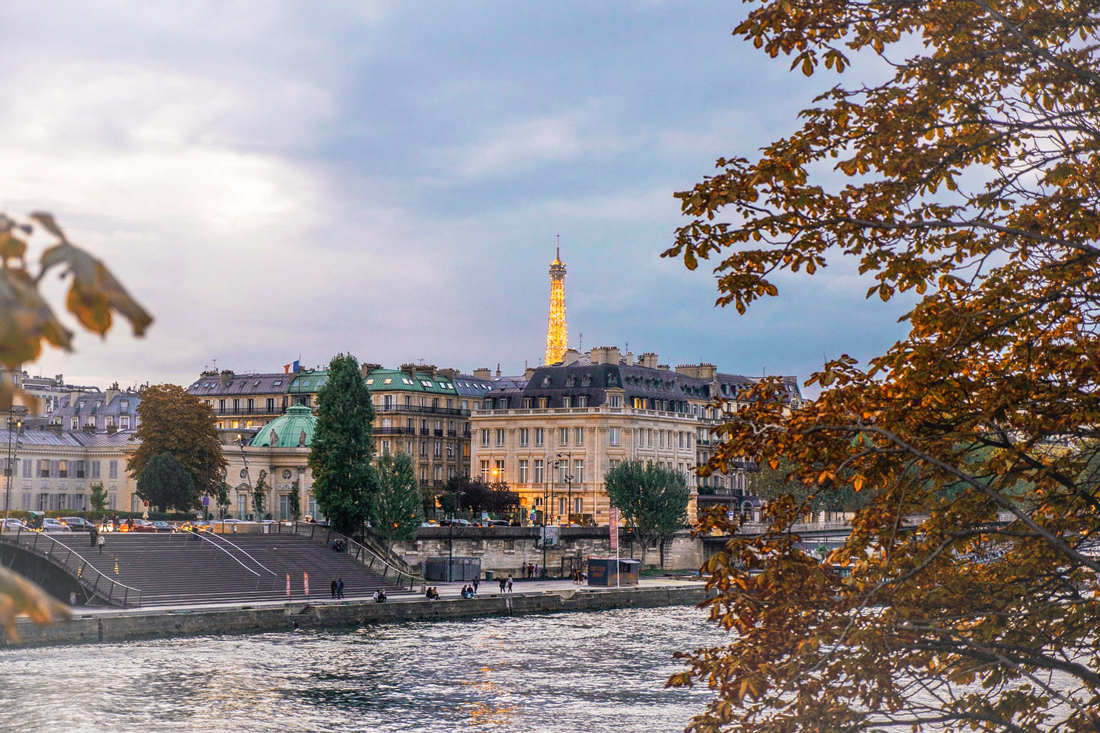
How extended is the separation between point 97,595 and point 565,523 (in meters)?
60.3

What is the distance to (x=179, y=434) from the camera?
93750 millimetres

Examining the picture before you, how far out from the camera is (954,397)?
11.2 m

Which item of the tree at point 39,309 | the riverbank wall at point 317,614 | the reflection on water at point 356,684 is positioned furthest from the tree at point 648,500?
the tree at point 39,309

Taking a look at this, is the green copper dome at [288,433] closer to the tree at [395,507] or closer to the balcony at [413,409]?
the balcony at [413,409]

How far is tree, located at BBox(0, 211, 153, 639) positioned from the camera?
2951 mm

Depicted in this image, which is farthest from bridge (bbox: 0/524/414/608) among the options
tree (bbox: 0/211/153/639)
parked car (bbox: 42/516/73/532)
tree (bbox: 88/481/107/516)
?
tree (bbox: 0/211/153/639)

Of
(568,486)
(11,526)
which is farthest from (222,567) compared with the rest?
(568,486)

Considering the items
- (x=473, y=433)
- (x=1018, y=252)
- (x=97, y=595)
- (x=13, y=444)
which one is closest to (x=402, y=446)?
(x=473, y=433)

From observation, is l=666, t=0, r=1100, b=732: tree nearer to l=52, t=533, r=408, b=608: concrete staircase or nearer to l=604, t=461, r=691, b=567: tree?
l=52, t=533, r=408, b=608: concrete staircase

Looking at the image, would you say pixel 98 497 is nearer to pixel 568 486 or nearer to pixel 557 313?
pixel 568 486

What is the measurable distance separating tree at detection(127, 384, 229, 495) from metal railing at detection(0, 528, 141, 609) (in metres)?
29.6

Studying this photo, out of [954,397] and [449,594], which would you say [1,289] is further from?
[449,594]

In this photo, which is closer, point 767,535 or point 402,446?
point 767,535

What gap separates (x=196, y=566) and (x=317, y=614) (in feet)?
37.5
